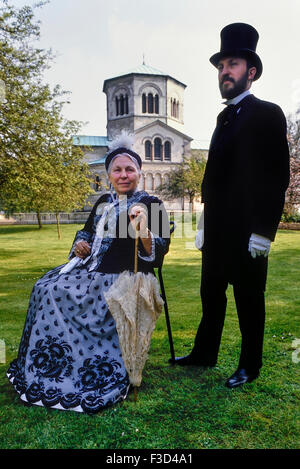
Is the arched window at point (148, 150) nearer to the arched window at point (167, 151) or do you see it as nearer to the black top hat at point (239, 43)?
the arched window at point (167, 151)

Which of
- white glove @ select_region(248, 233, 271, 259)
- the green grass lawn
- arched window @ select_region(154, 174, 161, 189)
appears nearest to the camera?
the green grass lawn

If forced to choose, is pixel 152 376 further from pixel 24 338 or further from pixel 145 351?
pixel 24 338

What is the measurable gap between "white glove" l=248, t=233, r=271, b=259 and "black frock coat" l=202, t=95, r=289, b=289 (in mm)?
49

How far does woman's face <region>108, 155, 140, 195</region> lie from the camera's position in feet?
11.2

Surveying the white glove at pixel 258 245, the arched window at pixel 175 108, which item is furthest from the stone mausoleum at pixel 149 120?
the white glove at pixel 258 245

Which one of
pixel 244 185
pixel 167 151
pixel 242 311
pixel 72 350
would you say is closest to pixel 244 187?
pixel 244 185

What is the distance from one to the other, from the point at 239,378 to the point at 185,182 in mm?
35712

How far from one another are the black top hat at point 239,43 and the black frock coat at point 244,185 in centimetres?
34

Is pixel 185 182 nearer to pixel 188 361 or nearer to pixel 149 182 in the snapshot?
pixel 149 182

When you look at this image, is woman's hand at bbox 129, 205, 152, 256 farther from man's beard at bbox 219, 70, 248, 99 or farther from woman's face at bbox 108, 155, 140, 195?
man's beard at bbox 219, 70, 248, 99

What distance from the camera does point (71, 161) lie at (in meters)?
12.6

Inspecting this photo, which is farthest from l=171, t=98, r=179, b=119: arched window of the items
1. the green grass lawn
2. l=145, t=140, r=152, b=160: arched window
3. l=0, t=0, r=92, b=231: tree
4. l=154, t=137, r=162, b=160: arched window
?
the green grass lawn

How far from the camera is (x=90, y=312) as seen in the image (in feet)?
10.4

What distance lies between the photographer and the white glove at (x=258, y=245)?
291cm
